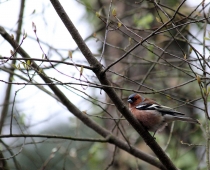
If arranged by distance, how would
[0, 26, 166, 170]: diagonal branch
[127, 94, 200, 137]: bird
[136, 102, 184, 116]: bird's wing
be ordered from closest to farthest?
[0, 26, 166, 170]: diagonal branch
[127, 94, 200, 137]: bird
[136, 102, 184, 116]: bird's wing

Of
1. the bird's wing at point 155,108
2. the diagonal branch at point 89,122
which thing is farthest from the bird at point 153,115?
the diagonal branch at point 89,122

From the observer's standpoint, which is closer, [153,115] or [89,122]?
[89,122]

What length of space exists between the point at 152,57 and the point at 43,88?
Answer: 2.68 meters

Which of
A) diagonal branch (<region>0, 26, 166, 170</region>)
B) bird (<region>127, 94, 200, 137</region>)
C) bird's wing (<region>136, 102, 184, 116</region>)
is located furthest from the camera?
bird's wing (<region>136, 102, 184, 116</region>)

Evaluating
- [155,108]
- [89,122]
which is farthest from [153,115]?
[89,122]

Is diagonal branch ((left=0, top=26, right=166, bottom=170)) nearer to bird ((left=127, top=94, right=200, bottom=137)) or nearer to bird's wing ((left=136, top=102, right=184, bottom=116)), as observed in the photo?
bird ((left=127, top=94, right=200, bottom=137))

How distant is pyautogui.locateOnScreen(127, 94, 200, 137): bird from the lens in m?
5.61

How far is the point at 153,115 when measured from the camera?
19.4ft

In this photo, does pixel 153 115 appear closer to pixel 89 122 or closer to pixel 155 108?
pixel 155 108

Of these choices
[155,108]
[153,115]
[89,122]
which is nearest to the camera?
[89,122]

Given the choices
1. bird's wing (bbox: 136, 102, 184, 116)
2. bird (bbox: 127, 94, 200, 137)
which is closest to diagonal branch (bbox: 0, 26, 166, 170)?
bird (bbox: 127, 94, 200, 137)

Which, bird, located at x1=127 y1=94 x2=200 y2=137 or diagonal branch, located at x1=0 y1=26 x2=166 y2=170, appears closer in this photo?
diagonal branch, located at x1=0 y1=26 x2=166 y2=170

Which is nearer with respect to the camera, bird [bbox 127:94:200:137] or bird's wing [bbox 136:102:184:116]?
bird [bbox 127:94:200:137]

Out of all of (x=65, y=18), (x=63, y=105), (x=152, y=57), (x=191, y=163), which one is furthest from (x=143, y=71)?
(x=65, y=18)
